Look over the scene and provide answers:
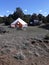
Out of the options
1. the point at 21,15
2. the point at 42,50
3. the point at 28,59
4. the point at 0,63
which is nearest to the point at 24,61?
the point at 28,59

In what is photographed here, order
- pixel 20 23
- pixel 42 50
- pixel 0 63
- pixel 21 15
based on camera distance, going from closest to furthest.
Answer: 1. pixel 0 63
2. pixel 42 50
3. pixel 20 23
4. pixel 21 15

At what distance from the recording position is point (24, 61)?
46.2ft

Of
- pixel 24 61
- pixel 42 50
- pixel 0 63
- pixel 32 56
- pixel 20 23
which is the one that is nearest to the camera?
pixel 0 63

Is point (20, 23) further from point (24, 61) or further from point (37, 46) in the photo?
point (24, 61)

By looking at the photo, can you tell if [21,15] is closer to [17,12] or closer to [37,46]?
[17,12]

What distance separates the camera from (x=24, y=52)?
1606cm

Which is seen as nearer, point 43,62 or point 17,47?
point 43,62

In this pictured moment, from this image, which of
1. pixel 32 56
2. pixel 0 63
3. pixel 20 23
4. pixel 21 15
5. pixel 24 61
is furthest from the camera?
pixel 21 15

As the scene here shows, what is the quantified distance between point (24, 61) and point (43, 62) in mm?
1322

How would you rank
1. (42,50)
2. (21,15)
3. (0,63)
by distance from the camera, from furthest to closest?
1. (21,15)
2. (42,50)
3. (0,63)

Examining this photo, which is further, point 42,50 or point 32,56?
point 42,50

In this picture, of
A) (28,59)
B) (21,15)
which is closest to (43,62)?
(28,59)

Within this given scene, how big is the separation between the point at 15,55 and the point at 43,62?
81.0 inches

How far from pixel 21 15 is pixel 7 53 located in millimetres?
90074
